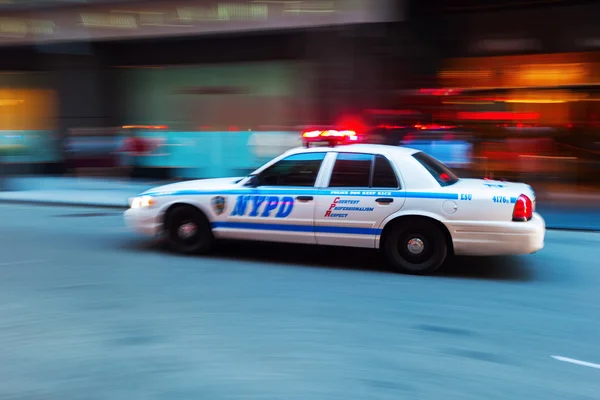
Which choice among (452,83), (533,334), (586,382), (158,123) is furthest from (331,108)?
(586,382)

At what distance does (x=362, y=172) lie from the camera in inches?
272

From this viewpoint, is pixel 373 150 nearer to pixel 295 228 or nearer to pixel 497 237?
pixel 295 228

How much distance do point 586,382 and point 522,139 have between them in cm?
1098

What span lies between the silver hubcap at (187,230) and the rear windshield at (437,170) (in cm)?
291

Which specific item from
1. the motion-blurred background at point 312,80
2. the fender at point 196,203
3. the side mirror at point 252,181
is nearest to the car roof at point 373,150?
the side mirror at point 252,181

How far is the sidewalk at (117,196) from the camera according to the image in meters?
10.6

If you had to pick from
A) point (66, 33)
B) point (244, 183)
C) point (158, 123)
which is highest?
point (66, 33)

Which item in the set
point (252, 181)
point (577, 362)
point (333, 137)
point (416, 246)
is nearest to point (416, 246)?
point (416, 246)

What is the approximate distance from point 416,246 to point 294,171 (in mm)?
1712

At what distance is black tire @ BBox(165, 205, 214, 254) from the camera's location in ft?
24.5

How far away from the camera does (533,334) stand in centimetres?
479

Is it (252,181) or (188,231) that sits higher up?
(252,181)

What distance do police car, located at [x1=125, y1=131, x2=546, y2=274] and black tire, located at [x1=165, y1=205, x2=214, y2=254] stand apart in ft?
0.04

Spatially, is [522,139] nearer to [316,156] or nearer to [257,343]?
[316,156]
